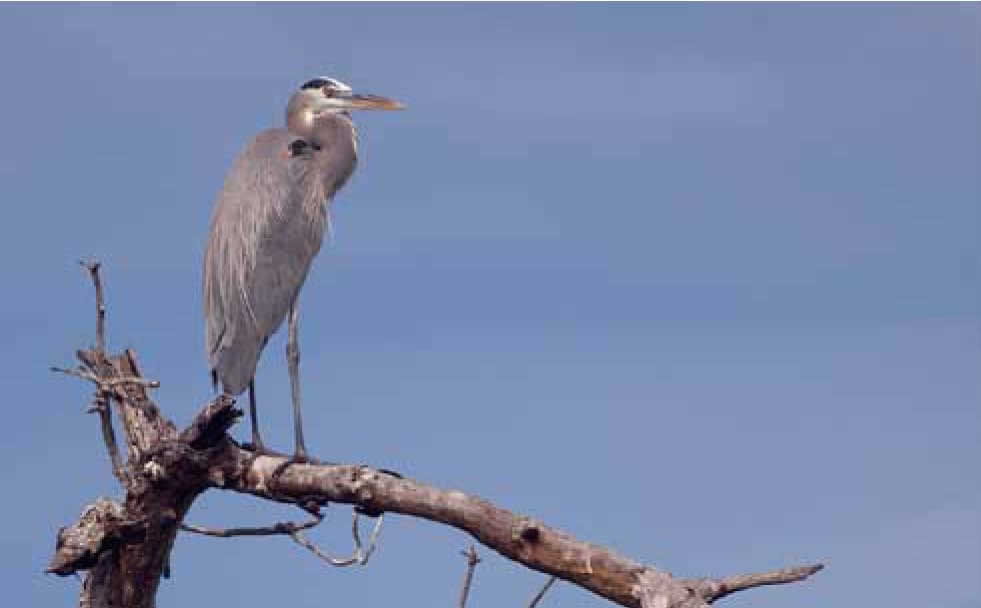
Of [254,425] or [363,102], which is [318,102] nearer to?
[363,102]

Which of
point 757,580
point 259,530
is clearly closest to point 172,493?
point 259,530

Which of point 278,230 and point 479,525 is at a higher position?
point 278,230

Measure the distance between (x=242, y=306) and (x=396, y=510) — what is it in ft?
8.62

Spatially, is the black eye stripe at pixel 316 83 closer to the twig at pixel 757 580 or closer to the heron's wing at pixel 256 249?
the heron's wing at pixel 256 249

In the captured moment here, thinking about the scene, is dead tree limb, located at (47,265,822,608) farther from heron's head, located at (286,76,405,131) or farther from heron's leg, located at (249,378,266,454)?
heron's head, located at (286,76,405,131)

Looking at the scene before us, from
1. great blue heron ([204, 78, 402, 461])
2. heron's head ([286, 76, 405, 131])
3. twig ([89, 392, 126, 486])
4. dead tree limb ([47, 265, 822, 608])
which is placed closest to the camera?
dead tree limb ([47, 265, 822, 608])

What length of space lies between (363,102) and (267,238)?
1.57 meters

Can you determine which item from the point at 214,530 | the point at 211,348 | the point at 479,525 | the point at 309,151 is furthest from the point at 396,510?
the point at 309,151

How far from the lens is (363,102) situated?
36.1 feet

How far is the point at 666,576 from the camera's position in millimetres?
6520

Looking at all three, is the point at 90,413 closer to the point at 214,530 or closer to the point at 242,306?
the point at 214,530

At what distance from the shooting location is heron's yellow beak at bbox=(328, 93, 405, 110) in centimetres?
1094

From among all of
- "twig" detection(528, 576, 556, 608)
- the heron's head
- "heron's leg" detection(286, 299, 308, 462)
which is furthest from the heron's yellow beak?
"twig" detection(528, 576, 556, 608)

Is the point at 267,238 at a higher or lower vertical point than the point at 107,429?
higher
